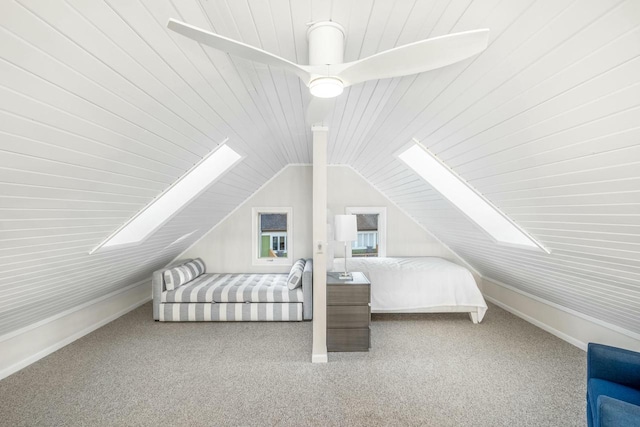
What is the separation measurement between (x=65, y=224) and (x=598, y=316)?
13.7 feet

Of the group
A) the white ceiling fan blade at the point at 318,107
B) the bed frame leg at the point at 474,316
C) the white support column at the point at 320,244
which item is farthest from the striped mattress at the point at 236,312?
the white ceiling fan blade at the point at 318,107

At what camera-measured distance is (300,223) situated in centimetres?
480

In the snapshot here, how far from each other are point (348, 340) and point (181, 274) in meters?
2.25

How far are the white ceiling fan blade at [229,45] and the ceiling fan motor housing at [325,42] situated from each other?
0.51 feet

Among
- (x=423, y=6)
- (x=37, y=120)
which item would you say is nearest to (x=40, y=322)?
(x=37, y=120)

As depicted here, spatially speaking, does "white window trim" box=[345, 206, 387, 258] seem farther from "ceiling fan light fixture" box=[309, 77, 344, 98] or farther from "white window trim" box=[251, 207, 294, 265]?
"ceiling fan light fixture" box=[309, 77, 344, 98]

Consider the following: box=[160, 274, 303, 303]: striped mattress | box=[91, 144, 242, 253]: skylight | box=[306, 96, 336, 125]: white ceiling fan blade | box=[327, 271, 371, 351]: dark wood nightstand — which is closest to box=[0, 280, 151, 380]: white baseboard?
box=[160, 274, 303, 303]: striped mattress

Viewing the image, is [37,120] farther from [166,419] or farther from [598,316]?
[598,316]

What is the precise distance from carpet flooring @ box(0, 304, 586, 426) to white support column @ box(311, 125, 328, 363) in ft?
0.66

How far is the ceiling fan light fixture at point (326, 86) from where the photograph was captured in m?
1.23

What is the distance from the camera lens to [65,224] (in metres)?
1.87

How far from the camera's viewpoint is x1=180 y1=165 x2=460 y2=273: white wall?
477 cm

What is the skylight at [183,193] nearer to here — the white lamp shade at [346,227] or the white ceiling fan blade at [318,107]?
the white lamp shade at [346,227]

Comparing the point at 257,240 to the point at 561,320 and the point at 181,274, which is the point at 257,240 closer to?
the point at 181,274
